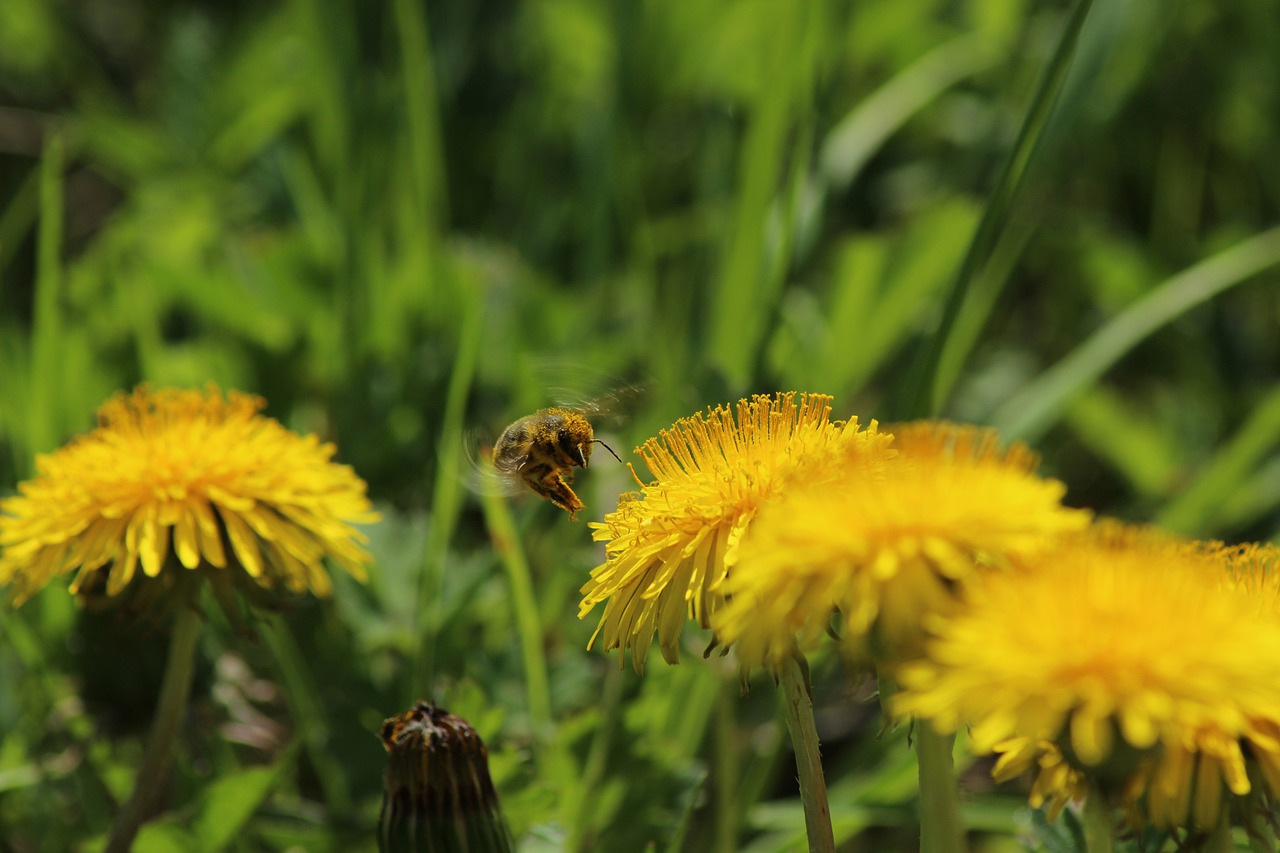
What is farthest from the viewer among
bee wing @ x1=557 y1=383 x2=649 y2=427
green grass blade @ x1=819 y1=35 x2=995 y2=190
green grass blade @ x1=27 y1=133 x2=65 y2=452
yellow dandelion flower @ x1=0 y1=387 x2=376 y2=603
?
green grass blade @ x1=819 y1=35 x2=995 y2=190

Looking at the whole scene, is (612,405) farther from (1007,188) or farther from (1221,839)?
(1221,839)

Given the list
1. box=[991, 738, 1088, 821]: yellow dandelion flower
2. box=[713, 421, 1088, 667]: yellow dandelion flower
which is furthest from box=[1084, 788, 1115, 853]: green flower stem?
box=[713, 421, 1088, 667]: yellow dandelion flower

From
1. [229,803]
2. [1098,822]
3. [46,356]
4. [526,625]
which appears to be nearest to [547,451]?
[526,625]

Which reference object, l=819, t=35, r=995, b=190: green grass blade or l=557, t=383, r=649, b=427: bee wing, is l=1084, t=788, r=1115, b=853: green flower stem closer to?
l=557, t=383, r=649, b=427: bee wing

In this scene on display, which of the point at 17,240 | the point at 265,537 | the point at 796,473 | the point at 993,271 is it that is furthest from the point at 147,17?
the point at 796,473

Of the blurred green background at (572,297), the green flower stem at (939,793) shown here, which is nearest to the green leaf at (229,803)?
the blurred green background at (572,297)
